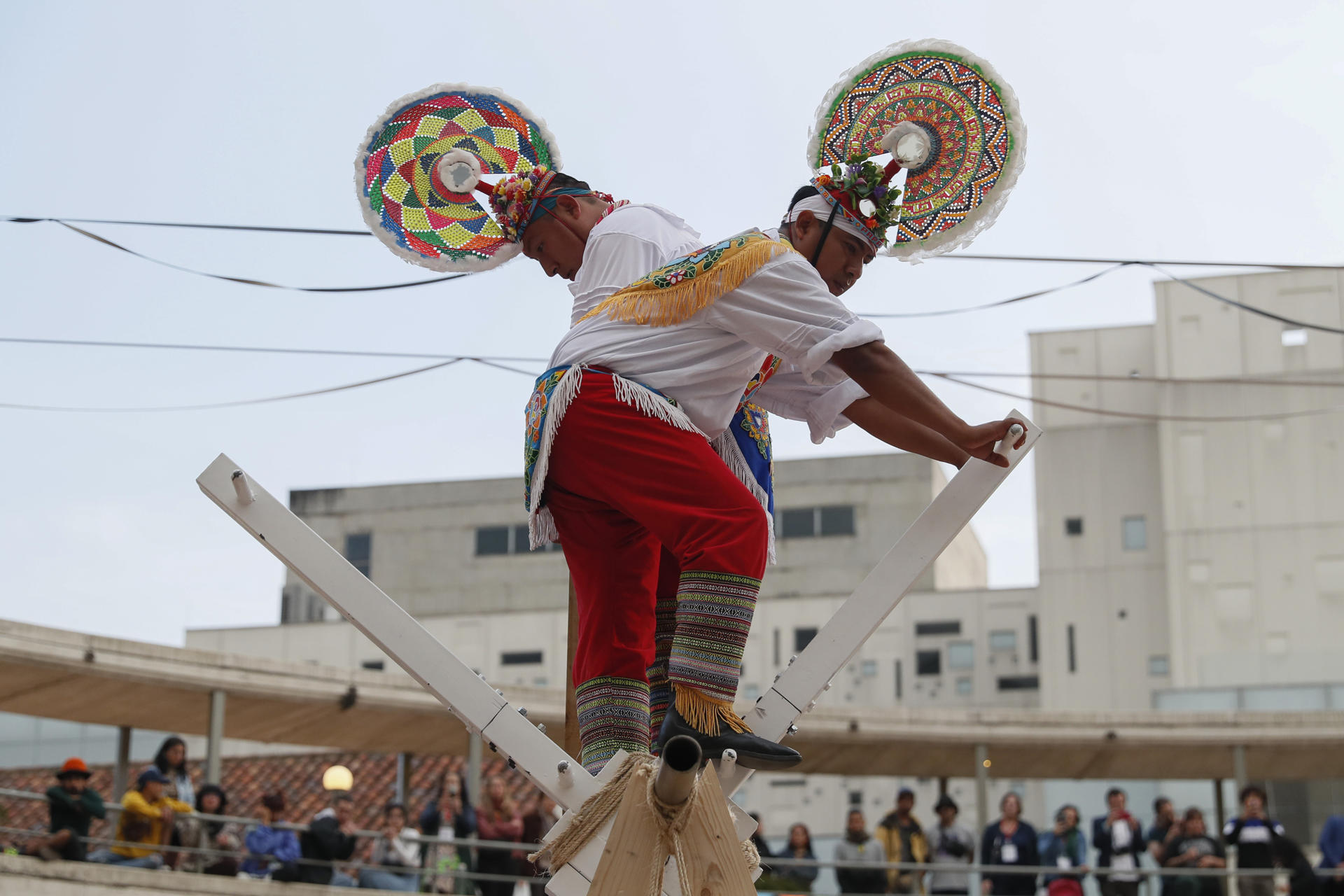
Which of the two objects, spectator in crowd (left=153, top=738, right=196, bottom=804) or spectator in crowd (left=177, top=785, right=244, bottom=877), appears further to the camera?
A: spectator in crowd (left=177, top=785, right=244, bottom=877)

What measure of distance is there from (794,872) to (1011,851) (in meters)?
1.77

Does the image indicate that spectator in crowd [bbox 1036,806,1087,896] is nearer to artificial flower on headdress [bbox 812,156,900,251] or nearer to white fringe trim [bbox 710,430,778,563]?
white fringe trim [bbox 710,430,778,563]

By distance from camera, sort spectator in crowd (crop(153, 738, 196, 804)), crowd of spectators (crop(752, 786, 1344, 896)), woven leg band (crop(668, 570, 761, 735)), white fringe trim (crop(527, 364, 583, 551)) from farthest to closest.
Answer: crowd of spectators (crop(752, 786, 1344, 896)), spectator in crowd (crop(153, 738, 196, 804)), white fringe trim (crop(527, 364, 583, 551)), woven leg band (crop(668, 570, 761, 735))

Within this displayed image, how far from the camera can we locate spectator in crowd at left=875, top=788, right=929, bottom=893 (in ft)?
40.8

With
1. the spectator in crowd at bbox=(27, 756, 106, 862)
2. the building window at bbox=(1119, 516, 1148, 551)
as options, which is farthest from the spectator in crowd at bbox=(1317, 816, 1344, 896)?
the building window at bbox=(1119, 516, 1148, 551)

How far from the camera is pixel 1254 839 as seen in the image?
1130 cm

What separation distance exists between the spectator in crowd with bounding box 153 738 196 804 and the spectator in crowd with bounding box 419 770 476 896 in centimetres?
181

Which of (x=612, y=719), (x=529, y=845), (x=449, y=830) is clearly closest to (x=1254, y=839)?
(x=529, y=845)

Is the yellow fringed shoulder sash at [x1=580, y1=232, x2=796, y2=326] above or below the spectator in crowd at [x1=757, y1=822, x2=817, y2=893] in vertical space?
above

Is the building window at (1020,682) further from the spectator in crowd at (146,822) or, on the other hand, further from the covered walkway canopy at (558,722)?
the spectator in crowd at (146,822)

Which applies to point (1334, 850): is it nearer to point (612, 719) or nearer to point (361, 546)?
point (612, 719)

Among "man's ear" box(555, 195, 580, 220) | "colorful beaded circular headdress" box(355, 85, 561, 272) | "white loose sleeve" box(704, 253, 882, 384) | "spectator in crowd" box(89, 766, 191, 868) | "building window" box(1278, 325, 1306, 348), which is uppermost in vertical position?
"building window" box(1278, 325, 1306, 348)

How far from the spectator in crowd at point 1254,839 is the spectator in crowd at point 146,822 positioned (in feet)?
23.4

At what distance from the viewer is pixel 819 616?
3472cm
